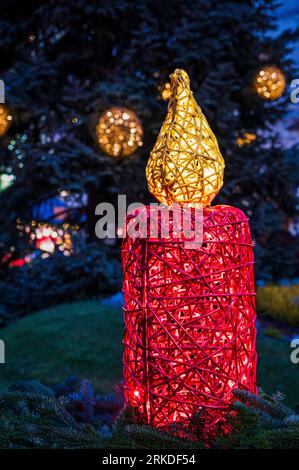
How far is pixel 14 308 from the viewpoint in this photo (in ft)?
28.1

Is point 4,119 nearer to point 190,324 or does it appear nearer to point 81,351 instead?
point 81,351

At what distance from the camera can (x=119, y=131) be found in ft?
23.7

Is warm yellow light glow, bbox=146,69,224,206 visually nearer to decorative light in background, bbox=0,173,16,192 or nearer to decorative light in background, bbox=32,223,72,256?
decorative light in background, bbox=32,223,72,256

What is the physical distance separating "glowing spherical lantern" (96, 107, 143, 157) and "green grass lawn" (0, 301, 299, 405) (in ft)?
6.93

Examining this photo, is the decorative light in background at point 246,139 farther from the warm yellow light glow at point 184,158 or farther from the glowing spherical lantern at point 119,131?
the warm yellow light glow at point 184,158

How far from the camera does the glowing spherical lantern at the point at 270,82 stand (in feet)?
28.6

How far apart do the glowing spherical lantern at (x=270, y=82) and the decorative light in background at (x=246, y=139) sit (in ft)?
2.41

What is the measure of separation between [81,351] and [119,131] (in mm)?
2967

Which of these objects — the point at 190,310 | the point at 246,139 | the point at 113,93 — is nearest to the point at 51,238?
the point at 113,93

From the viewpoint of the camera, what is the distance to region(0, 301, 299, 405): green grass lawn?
4.92 meters

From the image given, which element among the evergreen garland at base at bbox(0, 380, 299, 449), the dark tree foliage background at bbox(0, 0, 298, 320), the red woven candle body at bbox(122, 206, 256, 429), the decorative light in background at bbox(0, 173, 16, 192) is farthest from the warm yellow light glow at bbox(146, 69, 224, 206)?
the decorative light in background at bbox(0, 173, 16, 192)
